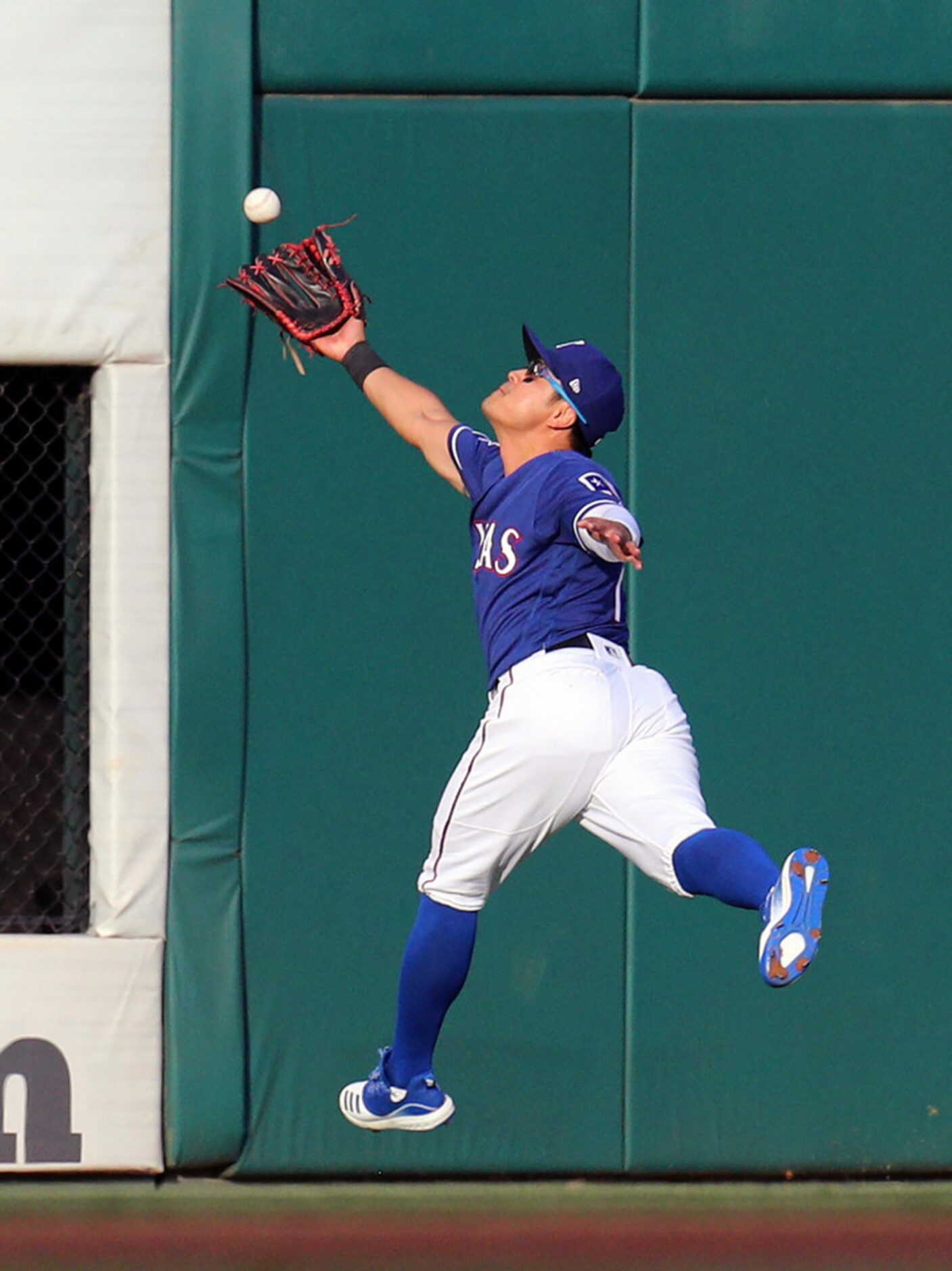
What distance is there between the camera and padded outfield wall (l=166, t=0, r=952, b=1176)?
6.07 m

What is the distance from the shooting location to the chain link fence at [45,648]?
6238mm

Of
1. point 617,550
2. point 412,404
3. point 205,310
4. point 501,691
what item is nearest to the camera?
point 617,550

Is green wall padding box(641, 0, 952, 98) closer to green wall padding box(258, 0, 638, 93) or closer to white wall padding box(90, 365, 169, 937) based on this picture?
green wall padding box(258, 0, 638, 93)

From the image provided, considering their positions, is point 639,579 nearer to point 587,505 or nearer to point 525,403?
point 525,403

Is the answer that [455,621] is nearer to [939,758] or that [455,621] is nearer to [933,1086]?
[939,758]

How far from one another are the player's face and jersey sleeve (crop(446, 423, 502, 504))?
0.10m

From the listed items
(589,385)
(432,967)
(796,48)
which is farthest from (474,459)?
(796,48)

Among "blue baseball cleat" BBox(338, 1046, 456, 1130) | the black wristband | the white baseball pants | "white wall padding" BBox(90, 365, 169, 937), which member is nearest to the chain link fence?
"white wall padding" BBox(90, 365, 169, 937)

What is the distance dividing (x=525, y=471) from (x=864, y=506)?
1.87 metres

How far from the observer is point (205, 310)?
6.04 meters

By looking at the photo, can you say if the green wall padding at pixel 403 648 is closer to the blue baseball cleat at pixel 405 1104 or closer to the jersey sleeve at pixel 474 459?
the jersey sleeve at pixel 474 459

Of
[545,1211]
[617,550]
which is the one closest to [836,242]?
[617,550]

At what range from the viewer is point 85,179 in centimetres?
607

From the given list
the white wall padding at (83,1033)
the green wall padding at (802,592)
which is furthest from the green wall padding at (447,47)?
the white wall padding at (83,1033)
